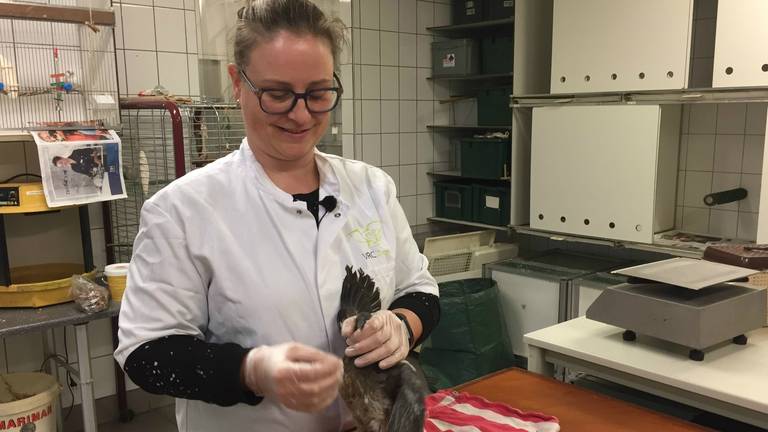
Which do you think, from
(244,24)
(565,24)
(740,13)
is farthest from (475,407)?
(565,24)

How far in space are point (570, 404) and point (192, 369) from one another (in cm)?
97

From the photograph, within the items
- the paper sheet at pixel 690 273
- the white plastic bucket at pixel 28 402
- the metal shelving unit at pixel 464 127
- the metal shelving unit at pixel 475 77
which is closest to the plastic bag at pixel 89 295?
the white plastic bucket at pixel 28 402

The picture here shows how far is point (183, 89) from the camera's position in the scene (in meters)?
3.24

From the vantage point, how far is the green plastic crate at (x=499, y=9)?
12.3ft

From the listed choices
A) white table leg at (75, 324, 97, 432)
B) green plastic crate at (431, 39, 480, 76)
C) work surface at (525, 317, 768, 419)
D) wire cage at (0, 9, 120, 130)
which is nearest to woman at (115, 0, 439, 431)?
work surface at (525, 317, 768, 419)

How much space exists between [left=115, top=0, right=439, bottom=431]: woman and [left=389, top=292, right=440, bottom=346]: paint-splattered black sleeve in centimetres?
5

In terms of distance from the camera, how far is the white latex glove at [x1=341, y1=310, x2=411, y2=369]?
1.09 meters

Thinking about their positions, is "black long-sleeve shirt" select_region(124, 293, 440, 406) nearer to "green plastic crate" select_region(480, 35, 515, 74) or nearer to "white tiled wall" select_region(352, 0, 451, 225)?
"white tiled wall" select_region(352, 0, 451, 225)

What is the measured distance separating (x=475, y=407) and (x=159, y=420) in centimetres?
227

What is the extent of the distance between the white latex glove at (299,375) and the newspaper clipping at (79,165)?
1.81 m

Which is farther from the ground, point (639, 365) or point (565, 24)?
point (565, 24)

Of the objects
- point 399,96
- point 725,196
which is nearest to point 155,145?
point 399,96

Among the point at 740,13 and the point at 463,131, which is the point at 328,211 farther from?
the point at 463,131

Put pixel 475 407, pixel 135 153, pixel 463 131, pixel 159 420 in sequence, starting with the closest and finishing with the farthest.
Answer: pixel 475 407, pixel 135 153, pixel 159 420, pixel 463 131
